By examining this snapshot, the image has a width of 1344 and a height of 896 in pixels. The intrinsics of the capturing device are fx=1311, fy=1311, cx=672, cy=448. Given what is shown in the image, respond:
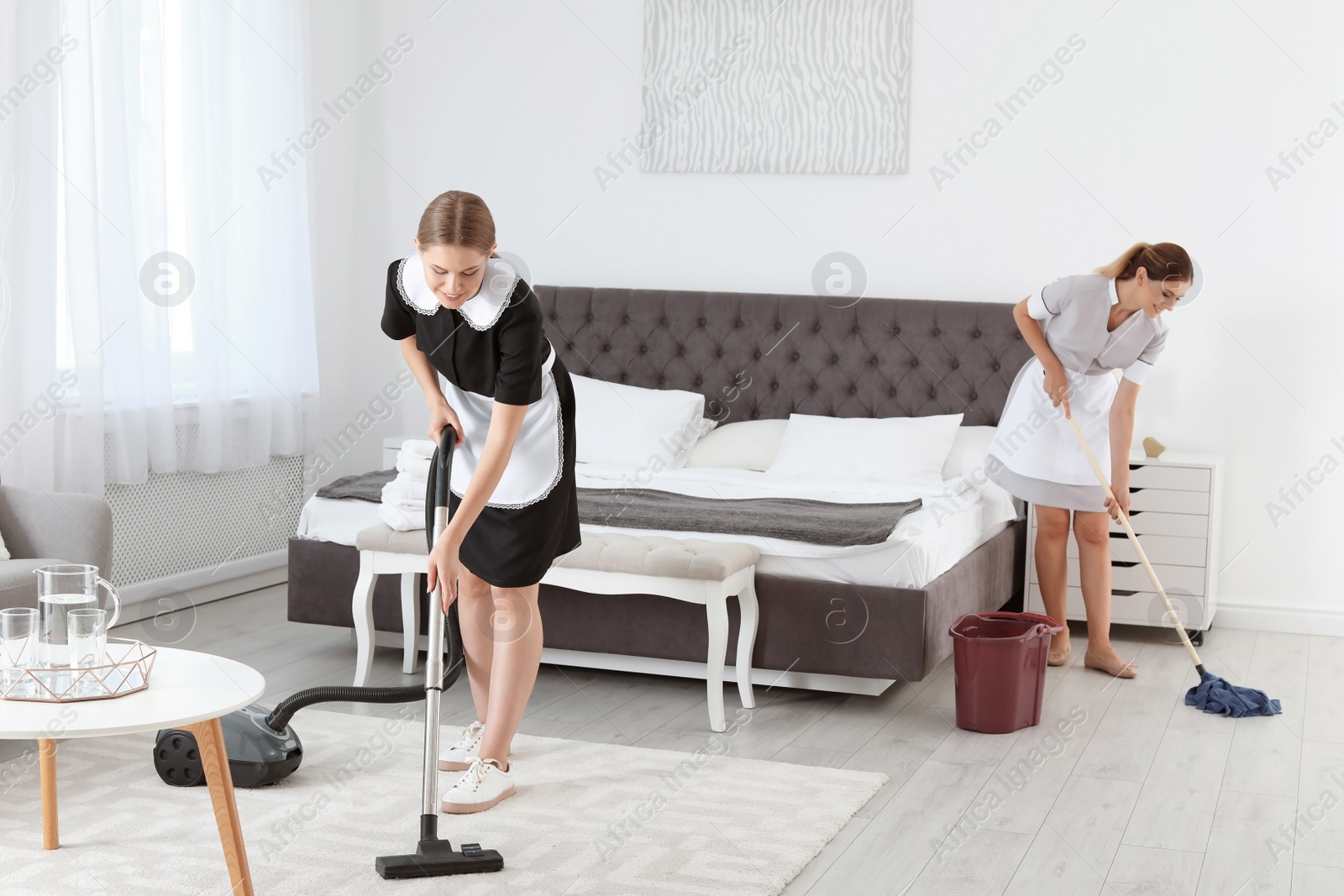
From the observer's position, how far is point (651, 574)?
3191 millimetres

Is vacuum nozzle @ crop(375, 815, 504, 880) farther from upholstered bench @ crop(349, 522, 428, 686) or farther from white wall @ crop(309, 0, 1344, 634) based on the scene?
white wall @ crop(309, 0, 1344, 634)

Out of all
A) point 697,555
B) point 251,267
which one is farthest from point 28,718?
point 251,267

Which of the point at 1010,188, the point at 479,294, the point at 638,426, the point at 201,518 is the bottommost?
the point at 201,518

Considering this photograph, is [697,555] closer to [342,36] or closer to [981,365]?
[981,365]

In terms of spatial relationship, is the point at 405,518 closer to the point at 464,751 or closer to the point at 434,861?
the point at 464,751

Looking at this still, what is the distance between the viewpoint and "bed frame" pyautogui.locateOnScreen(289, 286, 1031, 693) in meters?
3.36

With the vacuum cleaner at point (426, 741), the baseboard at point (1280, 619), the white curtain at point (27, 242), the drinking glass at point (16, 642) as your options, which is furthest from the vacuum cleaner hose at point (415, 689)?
the baseboard at point (1280, 619)

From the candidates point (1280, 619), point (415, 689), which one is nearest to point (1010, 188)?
point (1280, 619)

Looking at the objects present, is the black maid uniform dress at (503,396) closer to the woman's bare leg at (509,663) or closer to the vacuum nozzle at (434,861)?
the woman's bare leg at (509,663)

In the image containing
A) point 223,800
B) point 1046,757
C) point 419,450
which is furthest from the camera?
point 419,450

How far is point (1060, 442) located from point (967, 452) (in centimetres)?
59

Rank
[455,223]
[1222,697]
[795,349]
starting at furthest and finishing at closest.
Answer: [795,349] → [1222,697] → [455,223]

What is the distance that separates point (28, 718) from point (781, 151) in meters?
3.62

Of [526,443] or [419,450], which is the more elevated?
[526,443]
